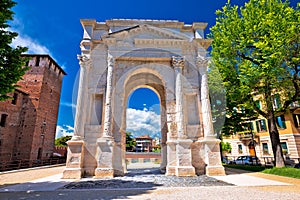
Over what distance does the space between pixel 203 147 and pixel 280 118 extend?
19.6 m

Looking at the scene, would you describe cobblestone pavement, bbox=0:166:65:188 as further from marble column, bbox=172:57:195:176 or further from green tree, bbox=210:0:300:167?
green tree, bbox=210:0:300:167

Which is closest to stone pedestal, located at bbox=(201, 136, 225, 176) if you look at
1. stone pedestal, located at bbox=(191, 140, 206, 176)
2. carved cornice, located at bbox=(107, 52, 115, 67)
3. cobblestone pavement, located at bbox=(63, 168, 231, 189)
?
stone pedestal, located at bbox=(191, 140, 206, 176)

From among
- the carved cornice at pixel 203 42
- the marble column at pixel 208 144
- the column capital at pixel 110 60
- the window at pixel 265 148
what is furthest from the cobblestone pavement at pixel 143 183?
the window at pixel 265 148

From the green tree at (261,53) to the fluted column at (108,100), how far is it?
332 inches

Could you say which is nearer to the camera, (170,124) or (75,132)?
(75,132)

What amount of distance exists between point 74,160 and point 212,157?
7845 mm

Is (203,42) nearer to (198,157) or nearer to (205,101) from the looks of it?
(205,101)

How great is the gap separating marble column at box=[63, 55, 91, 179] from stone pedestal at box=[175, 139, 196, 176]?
5465 millimetres

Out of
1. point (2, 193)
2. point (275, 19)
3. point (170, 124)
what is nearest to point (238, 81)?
point (275, 19)

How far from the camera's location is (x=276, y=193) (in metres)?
6.02

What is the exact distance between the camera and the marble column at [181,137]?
32.6ft

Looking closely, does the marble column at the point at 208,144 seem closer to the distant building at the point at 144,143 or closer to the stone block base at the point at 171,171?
the stone block base at the point at 171,171

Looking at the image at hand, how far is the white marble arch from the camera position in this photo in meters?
10.1

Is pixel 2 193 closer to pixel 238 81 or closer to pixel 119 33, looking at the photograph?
pixel 119 33
